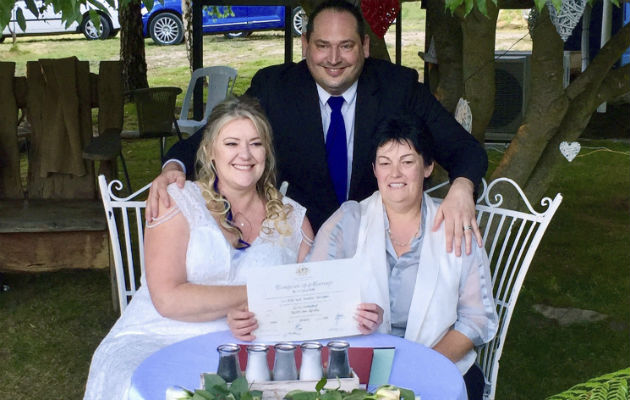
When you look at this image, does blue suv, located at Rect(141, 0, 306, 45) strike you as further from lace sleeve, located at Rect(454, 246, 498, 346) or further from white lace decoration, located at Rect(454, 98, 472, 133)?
lace sleeve, located at Rect(454, 246, 498, 346)

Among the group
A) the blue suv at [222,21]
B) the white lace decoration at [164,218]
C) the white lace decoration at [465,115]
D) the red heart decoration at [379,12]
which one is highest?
the red heart decoration at [379,12]

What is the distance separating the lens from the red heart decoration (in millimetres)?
4406

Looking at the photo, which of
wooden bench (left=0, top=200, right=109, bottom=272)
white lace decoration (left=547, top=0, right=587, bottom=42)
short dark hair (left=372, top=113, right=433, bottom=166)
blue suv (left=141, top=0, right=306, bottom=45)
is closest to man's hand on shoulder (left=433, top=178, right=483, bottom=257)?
short dark hair (left=372, top=113, right=433, bottom=166)

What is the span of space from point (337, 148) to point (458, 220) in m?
0.80

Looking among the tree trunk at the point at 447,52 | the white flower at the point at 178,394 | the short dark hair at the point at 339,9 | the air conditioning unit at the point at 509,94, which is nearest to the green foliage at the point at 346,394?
the white flower at the point at 178,394

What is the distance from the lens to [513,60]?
Answer: 32.6ft

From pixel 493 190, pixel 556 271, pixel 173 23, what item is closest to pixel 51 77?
pixel 493 190

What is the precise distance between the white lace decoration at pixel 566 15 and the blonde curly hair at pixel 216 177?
5.12 feet

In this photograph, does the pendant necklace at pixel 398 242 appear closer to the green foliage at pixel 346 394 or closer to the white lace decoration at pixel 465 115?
the green foliage at pixel 346 394

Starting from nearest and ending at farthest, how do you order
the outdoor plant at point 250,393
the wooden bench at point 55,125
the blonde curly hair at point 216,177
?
the outdoor plant at point 250,393 < the blonde curly hair at point 216,177 < the wooden bench at point 55,125

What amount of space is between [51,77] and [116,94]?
16.1 inches

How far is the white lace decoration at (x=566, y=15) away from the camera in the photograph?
12.9 ft

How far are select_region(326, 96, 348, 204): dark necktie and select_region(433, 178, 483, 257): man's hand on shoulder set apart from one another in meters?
0.67

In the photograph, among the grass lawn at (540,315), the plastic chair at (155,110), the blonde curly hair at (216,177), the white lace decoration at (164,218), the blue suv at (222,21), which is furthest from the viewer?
the blue suv at (222,21)
